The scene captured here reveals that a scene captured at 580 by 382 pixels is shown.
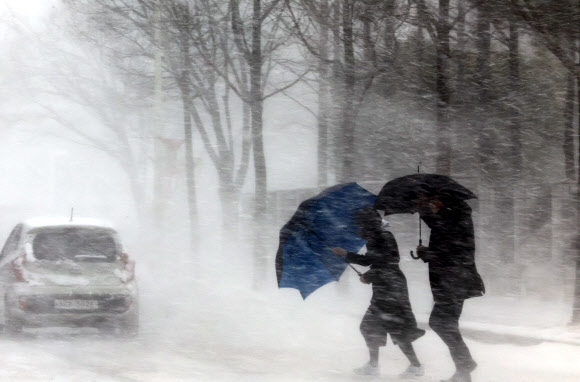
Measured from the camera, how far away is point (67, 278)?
9945 millimetres

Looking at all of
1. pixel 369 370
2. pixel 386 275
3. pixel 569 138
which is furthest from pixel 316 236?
pixel 569 138

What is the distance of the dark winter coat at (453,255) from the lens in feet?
22.1

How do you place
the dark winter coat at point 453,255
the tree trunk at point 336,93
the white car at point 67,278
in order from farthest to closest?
the tree trunk at point 336,93, the white car at point 67,278, the dark winter coat at point 453,255

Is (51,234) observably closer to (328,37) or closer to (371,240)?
(371,240)

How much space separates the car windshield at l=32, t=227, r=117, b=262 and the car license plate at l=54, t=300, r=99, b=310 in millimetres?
496

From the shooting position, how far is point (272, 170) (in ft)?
126

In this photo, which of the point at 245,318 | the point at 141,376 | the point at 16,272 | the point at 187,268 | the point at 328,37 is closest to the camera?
the point at 141,376

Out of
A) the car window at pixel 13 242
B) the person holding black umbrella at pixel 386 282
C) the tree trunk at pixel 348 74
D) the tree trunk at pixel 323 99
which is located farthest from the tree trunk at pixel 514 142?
the car window at pixel 13 242

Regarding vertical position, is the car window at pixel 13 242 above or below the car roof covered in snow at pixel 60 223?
below

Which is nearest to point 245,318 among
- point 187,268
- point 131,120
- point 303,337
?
point 303,337

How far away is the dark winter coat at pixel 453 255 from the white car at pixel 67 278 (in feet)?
14.6

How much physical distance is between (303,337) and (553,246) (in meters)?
4.43

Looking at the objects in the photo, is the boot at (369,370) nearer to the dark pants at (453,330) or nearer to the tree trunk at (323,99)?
the dark pants at (453,330)

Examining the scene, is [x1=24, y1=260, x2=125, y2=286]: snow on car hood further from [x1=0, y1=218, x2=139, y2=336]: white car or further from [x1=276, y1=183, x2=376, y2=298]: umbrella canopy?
[x1=276, y1=183, x2=376, y2=298]: umbrella canopy
